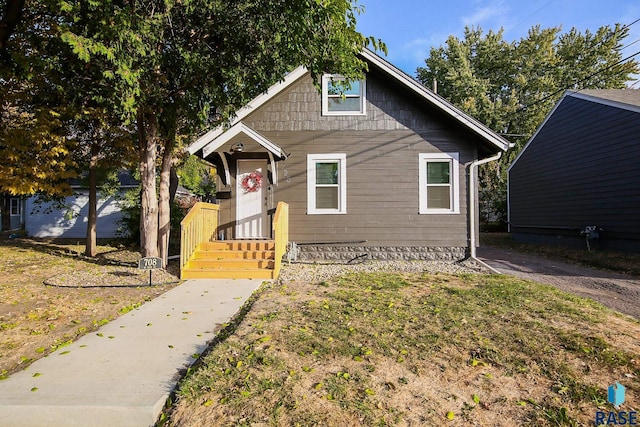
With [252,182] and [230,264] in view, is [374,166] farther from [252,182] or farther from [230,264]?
[230,264]

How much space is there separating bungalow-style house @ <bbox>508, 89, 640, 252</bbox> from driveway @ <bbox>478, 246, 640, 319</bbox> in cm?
311

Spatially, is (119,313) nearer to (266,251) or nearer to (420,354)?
(266,251)

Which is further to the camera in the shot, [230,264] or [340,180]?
[340,180]

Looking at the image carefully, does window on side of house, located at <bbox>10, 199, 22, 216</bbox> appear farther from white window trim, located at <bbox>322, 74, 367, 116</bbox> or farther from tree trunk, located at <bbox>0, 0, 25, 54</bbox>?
white window trim, located at <bbox>322, 74, 367, 116</bbox>

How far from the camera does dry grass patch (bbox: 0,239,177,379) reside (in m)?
4.00

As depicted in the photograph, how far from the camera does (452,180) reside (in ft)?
31.4

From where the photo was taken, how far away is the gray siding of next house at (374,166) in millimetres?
9617

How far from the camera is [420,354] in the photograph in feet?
11.6

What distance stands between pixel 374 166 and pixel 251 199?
350 cm

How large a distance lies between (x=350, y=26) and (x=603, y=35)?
32920 millimetres

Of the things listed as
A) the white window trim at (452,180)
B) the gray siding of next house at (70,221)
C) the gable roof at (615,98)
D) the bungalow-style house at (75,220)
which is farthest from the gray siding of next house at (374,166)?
the gray siding of next house at (70,221)

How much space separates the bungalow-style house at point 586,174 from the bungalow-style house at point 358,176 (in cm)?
615

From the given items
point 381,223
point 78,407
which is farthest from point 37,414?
point 381,223

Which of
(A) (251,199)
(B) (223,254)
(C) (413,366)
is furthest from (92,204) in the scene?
(C) (413,366)
